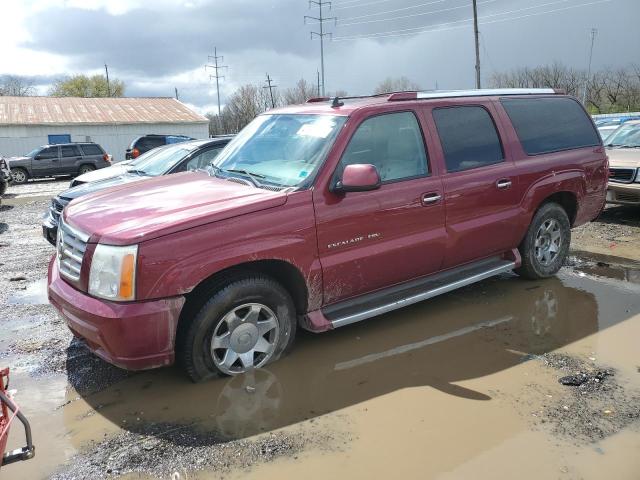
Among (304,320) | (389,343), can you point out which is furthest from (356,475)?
(389,343)

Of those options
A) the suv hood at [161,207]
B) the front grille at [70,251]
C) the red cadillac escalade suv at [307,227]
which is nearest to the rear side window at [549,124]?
the red cadillac escalade suv at [307,227]

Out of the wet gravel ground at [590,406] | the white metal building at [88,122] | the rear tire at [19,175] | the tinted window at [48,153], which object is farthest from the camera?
the white metal building at [88,122]

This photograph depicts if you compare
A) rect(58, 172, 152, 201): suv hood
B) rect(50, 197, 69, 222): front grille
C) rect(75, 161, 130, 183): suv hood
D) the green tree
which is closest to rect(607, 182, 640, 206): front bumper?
rect(58, 172, 152, 201): suv hood

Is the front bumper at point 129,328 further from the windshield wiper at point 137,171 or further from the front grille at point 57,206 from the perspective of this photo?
the windshield wiper at point 137,171

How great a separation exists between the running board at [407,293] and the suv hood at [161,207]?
997mm

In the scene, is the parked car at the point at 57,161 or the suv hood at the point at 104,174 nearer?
the suv hood at the point at 104,174

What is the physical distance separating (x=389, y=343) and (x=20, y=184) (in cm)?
2242

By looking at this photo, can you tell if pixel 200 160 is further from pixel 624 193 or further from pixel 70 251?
pixel 624 193

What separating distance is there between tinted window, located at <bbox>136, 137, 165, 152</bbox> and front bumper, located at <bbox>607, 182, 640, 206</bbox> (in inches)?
623

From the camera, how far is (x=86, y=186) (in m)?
7.73

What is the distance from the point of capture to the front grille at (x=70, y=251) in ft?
11.5

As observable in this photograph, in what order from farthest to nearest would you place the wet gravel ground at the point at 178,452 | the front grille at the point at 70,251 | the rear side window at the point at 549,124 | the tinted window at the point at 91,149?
the tinted window at the point at 91,149, the rear side window at the point at 549,124, the front grille at the point at 70,251, the wet gravel ground at the point at 178,452

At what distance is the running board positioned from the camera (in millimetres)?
4020

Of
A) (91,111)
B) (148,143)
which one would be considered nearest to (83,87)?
(91,111)
